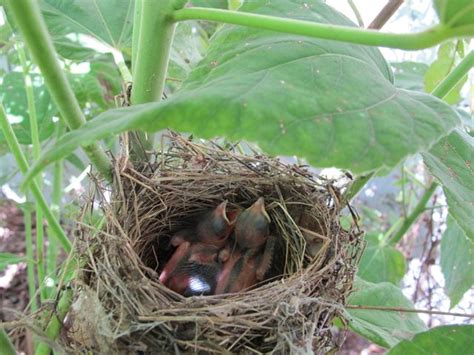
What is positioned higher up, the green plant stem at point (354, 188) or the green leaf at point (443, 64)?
the green leaf at point (443, 64)

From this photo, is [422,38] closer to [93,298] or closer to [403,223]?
[93,298]

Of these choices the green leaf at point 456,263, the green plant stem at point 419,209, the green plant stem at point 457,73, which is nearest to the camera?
the green plant stem at point 457,73

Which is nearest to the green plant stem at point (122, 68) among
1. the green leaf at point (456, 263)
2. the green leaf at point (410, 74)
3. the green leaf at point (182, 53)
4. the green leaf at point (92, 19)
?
the green leaf at point (92, 19)

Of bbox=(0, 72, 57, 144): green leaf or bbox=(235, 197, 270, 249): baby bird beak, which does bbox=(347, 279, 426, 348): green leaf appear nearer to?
bbox=(235, 197, 270, 249): baby bird beak

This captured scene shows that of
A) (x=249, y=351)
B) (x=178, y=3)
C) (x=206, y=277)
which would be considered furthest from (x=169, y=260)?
(x=178, y=3)

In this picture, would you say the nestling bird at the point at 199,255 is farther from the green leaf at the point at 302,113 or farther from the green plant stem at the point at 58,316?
the green leaf at the point at 302,113

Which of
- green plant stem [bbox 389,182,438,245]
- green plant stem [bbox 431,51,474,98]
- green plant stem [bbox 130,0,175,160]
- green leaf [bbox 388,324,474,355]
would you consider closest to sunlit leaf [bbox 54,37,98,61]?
green plant stem [bbox 130,0,175,160]
